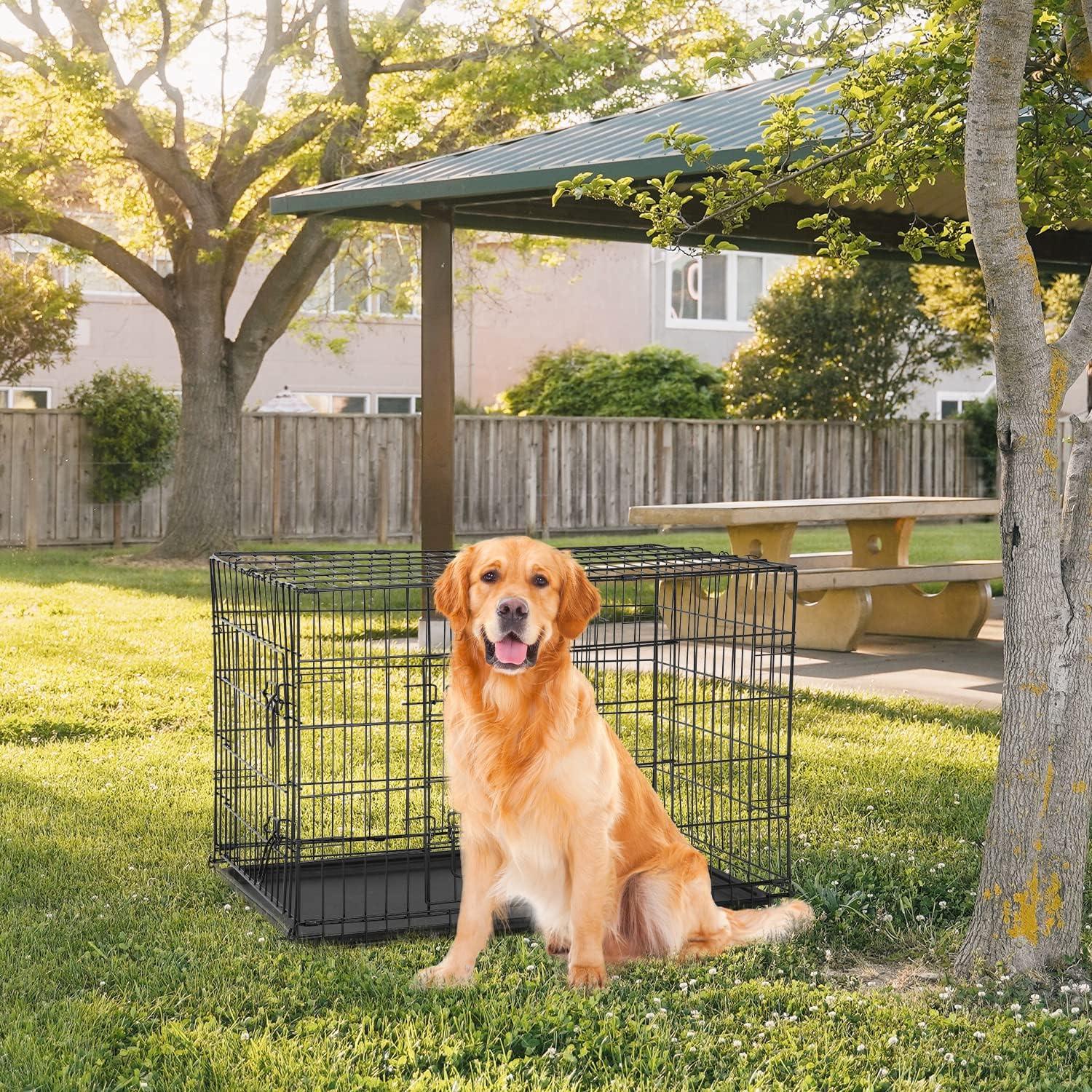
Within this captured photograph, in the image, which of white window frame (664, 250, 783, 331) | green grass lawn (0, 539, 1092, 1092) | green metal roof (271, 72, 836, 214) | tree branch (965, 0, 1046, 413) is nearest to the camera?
green grass lawn (0, 539, 1092, 1092)

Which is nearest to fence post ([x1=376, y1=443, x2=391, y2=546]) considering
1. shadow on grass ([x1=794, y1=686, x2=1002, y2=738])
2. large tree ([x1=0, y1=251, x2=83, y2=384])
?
large tree ([x1=0, y1=251, x2=83, y2=384])

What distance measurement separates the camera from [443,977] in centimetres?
387

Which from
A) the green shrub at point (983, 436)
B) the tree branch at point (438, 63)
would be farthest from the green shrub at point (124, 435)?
the green shrub at point (983, 436)

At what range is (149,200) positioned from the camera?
55.8ft

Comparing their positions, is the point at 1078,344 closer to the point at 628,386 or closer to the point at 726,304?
the point at 628,386

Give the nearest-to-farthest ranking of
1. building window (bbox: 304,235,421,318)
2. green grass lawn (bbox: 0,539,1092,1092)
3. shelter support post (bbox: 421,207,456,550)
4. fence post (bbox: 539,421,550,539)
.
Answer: green grass lawn (bbox: 0,539,1092,1092) < shelter support post (bbox: 421,207,456,550) < building window (bbox: 304,235,421,318) < fence post (bbox: 539,421,550,539)

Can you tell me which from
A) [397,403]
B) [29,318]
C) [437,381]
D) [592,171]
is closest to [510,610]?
[592,171]

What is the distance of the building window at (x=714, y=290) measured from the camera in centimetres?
2822

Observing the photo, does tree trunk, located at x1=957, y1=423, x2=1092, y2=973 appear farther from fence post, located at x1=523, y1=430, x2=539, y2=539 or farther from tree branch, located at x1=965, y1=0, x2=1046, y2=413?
fence post, located at x1=523, y1=430, x2=539, y2=539

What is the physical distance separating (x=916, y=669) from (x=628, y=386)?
15357 mm

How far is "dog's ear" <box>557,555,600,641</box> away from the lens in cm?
393

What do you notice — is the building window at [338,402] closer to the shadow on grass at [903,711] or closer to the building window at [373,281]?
the building window at [373,281]

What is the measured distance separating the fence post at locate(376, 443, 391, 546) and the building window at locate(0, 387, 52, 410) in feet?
24.0

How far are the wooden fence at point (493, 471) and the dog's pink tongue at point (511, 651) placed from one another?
1462 cm
